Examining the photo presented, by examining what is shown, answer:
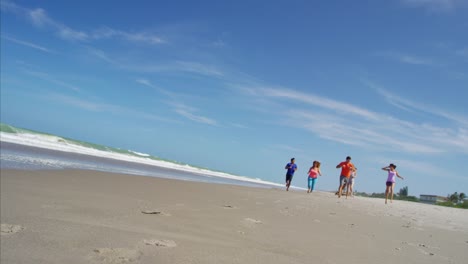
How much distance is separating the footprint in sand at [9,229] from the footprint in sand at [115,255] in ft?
3.06

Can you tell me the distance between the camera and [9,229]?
118 inches

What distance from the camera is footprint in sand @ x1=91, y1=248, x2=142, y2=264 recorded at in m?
2.38

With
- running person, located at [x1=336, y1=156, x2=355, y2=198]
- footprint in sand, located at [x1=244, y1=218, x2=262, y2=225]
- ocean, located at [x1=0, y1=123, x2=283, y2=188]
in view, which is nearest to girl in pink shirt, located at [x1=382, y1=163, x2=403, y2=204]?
running person, located at [x1=336, y1=156, x2=355, y2=198]

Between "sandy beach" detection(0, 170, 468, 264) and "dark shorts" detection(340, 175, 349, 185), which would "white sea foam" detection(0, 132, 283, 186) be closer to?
Result: "dark shorts" detection(340, 175, 349, 185)

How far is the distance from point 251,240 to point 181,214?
5.12ft

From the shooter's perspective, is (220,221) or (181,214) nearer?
(220,221)

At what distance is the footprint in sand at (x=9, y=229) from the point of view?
289 cm

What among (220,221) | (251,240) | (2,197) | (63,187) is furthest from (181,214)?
(63,187)

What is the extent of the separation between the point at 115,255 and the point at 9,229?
4.07 ft

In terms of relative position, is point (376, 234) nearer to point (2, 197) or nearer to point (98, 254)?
point (98, 254)

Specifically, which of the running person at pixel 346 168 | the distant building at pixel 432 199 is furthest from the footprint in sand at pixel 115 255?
the distant building at pixel 432 199

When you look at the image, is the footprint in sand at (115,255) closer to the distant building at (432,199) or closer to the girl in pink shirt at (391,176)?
the girl in pink shirt at (391,176)

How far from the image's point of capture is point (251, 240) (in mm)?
3301

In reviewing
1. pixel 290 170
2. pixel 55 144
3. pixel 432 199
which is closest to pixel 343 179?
pixel 290 170
